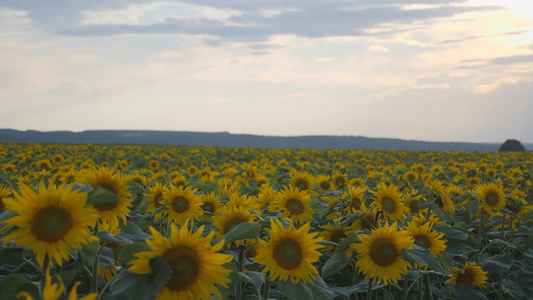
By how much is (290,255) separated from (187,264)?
2.29ft

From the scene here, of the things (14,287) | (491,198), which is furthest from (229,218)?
(491,198)

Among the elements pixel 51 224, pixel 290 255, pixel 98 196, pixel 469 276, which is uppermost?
pixel 98 196

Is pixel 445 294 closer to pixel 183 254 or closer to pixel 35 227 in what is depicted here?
pixel 183 254

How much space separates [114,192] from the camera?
8.84 feet

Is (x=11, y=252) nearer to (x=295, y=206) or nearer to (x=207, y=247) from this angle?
(x=207, y=247)

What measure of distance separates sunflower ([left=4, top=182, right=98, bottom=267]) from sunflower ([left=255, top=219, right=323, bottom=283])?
99 cm

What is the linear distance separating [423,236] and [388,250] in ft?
2.65

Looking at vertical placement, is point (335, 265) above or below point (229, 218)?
below

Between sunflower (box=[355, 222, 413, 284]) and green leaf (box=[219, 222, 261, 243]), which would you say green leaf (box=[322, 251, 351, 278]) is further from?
green leaf (box=[219, 222, 261, 243])

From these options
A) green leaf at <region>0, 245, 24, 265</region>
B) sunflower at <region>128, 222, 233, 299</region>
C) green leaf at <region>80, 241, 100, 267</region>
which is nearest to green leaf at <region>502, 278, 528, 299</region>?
sunflower at <region>128, 222, 233, 299</region>

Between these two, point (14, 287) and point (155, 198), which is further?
point (155, 198)

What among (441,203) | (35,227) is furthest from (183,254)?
(441,203)

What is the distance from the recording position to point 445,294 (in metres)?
4.27

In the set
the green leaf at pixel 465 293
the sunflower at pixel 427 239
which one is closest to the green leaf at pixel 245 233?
the sunflower at pixel 427 239
